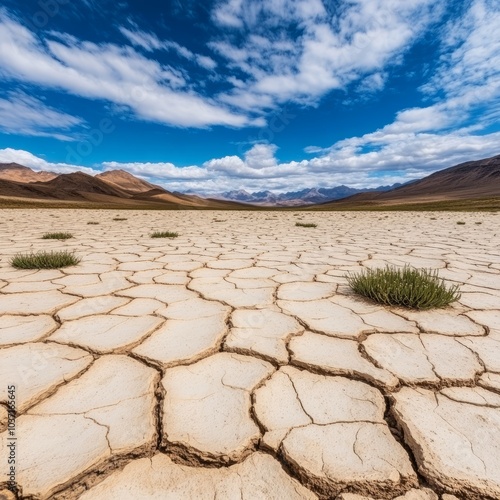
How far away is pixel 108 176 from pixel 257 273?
464ft

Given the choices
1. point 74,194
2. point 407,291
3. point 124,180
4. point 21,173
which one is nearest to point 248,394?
point 407,291

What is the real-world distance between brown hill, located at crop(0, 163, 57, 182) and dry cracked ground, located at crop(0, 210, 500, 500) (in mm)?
142967

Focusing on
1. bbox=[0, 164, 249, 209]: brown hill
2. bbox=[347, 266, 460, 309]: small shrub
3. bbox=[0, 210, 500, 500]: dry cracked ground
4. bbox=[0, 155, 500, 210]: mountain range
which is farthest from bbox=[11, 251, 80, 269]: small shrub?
bbox=[0, 155, 500, 210]: mountain range

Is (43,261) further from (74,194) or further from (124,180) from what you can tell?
(124,180)

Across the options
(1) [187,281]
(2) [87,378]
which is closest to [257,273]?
(1) [187,281]

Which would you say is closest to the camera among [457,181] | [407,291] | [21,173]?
[407,291]

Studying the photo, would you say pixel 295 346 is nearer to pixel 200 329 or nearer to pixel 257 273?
pixel 200 329

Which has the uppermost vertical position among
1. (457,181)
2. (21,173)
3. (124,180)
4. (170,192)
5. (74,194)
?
(21,173)

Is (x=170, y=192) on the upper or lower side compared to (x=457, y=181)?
lower

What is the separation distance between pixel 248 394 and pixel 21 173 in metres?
158

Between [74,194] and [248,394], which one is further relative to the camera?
[74,194]

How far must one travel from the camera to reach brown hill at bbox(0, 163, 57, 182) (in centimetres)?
11724

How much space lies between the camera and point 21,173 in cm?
12356

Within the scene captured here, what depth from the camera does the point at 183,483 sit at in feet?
2.69
